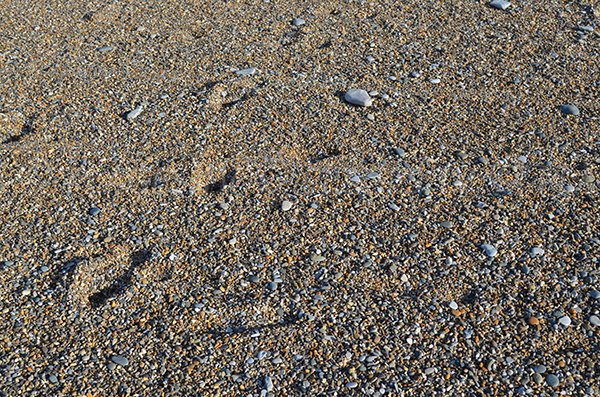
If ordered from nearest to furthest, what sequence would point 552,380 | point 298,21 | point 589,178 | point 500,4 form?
point 552,380 → point 589,178 → point 298,21 → point 500,4

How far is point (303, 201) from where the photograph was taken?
3.92 metres

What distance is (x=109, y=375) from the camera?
302cm

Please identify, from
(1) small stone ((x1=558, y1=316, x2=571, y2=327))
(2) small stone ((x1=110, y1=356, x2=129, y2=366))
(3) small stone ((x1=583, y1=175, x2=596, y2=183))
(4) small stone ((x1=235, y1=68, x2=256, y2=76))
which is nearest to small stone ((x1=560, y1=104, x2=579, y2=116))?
(3) small stone ((x1=583, y1=175, x2=596, y2=183))

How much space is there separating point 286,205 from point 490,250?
1.08 metres

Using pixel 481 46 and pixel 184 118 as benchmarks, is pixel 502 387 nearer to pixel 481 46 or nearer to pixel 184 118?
pixel 184 118

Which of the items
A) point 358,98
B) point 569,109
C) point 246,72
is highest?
point 246,72

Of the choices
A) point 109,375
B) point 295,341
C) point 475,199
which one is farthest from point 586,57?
point 109,375

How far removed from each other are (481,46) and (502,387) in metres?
3.05

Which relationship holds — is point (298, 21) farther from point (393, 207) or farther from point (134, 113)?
point (393, 207)

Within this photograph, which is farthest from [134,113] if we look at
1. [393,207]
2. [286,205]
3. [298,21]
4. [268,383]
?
[268,383]

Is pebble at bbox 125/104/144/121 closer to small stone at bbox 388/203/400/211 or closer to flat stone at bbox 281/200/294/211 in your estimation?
flat stone at bbox 281/200/294/211

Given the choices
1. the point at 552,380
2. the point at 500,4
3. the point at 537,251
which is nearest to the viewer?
the point at 552,380

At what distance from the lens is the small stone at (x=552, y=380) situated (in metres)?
2.94

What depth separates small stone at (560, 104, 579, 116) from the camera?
4570 millimetres
